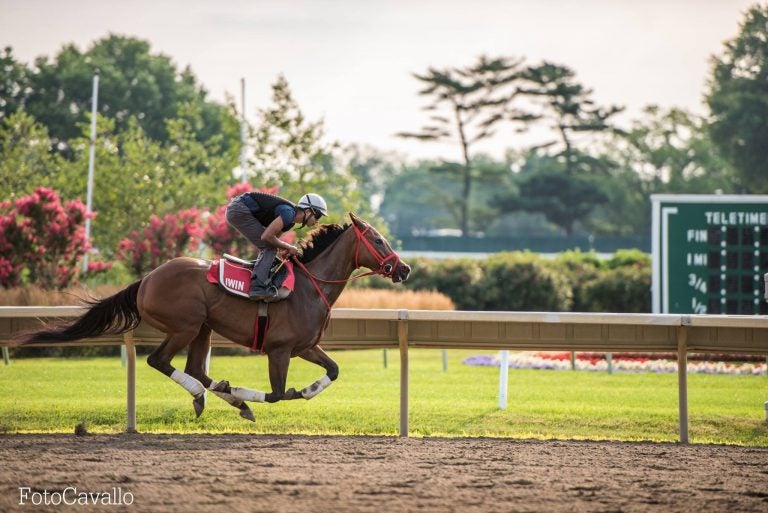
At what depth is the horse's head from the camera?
9.69 m

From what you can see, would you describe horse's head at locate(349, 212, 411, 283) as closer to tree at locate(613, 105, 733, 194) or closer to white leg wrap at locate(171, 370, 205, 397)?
white leg wrap at locate(171, 370, 205, 397)

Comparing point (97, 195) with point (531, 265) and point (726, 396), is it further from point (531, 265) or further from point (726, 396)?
point (726, 396)

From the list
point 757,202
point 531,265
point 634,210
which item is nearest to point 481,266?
point 531,265

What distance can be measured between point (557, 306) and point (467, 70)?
32035 millimetres

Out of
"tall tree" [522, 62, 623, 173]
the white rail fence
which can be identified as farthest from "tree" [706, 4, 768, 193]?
the white rail fence

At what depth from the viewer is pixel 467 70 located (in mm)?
57188

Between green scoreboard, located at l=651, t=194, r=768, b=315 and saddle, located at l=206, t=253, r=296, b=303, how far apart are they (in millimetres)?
8478

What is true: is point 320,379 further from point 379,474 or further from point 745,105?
point 745,105

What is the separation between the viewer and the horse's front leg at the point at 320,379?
9312mm

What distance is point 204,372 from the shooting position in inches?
380

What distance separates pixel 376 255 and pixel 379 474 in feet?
9.30

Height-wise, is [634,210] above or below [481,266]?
above

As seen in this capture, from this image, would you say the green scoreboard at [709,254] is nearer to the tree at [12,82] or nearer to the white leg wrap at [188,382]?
the white leg wrap at [188,382]

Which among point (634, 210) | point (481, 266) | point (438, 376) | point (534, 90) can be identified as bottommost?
point (438, 376)
